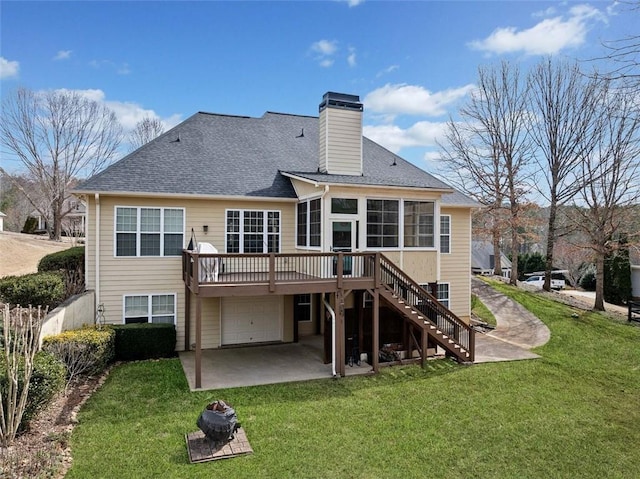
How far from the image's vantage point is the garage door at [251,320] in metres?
13.1

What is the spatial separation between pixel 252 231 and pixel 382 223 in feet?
14.3

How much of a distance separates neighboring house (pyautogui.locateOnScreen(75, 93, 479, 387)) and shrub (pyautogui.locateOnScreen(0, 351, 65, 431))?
3417 millimetres

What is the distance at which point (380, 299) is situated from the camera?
1147 centimetres

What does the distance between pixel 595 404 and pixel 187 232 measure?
11.6 metres

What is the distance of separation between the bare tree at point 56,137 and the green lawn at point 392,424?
26.7 m

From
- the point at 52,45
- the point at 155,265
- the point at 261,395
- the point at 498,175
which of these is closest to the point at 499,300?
the point at 498,175

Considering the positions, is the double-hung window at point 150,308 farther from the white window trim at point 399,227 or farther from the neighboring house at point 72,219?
the neighboring house at point 72,219

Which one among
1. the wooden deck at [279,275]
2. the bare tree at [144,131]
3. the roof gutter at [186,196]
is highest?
the bare tree at [144,131]

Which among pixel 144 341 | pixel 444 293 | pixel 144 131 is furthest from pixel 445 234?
pixel 144 131

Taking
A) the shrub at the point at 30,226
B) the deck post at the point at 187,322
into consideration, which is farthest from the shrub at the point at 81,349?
the shrub at the point at 30,226

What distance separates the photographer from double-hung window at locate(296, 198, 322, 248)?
1170 centimetres

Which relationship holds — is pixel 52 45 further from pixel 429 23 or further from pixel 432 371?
pixel 432 371

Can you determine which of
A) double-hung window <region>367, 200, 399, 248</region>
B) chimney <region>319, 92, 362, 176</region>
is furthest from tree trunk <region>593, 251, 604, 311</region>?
chimney <region>319, 92, 362, 176</region>

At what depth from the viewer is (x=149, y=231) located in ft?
39.8
